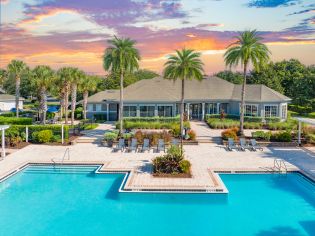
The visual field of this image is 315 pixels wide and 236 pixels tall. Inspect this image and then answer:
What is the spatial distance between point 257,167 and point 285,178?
2.01 m

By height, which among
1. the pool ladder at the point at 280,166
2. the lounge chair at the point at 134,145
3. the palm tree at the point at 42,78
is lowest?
the pool ladder at the point at 280,166

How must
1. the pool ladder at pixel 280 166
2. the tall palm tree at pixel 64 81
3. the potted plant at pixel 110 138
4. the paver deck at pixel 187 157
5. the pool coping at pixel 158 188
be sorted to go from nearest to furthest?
the pool coping at pixel 158 188 → the paver deck at pixel 187 157 → the pool ladder at pixel 280 166 → the potted plant at pixel 110 138 → the tall palm tree at pixel 64 81

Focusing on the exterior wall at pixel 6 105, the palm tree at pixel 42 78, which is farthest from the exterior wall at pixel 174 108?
the exterior wall at pixel 6 105

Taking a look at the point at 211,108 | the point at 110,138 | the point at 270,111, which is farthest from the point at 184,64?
the point at 270,111

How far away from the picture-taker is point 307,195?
1792cm

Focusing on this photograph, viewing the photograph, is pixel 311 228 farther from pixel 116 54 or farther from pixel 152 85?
pixel 152 85

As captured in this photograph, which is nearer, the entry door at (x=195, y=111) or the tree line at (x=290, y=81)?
the entry door at (x=195, y=111)

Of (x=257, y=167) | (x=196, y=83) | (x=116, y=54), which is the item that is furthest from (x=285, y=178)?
(x=196, y=83)

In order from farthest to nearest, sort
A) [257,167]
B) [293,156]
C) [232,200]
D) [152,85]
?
[152,85] → [293,156] → [257,167] → [232,200]

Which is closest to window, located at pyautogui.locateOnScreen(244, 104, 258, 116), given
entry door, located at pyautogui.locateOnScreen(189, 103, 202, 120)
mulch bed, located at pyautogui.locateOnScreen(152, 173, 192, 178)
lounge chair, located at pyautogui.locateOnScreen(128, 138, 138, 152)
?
entry door, located at pyautogui.locateOnScreen(189, 103, 202, 120)

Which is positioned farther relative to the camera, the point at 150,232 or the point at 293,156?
the point at 293,156

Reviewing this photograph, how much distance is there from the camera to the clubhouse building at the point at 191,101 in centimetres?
4166

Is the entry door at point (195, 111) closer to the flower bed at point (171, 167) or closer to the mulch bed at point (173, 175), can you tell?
the flower bed at point (171, 167)

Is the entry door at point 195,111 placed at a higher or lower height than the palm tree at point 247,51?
lower
